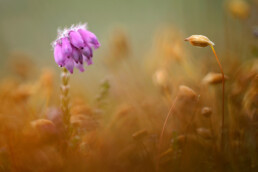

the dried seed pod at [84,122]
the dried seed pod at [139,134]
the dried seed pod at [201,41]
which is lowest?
the dried seed pod at [139,134]

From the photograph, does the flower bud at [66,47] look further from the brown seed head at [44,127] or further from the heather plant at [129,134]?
the brown seed head at [44,127]

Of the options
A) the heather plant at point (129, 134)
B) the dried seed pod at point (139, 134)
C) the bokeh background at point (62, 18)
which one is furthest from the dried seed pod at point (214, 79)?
the bokeh background at point (62, 18)

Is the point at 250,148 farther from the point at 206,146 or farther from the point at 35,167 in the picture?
the point at 35,167

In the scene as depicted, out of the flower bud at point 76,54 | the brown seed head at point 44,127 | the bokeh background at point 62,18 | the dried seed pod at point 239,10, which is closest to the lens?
the brown seed head at point 44,127

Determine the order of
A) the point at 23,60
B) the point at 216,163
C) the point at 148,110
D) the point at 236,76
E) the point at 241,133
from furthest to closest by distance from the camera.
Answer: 1. the point at 23,60
2. the point at 148,110
3. the point at 236,76
4. the point at 241,133
5. the point at 216,163

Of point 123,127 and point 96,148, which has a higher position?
point 123,127

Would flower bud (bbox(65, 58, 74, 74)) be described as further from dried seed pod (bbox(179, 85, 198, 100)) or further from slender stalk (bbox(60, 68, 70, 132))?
dried seed pod (bbox(179, 85, 198, 100))

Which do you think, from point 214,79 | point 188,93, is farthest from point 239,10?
point 188,93

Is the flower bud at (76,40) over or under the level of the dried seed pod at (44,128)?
over

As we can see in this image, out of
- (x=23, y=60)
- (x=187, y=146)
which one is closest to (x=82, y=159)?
(x=187, y=146)
